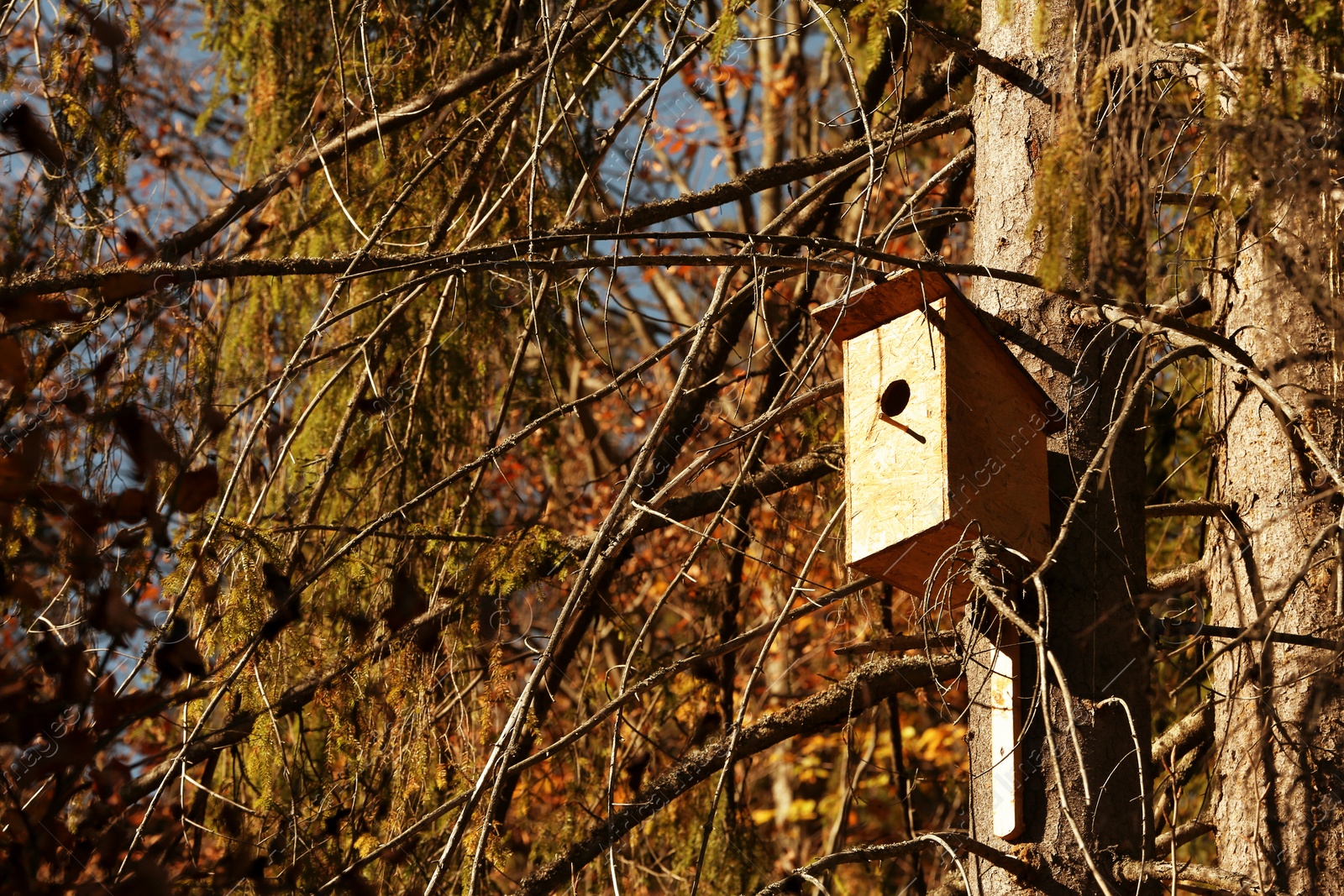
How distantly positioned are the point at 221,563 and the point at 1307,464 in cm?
252

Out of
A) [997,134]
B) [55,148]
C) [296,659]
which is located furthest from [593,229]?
[55,148]

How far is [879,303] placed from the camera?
263 centimetres

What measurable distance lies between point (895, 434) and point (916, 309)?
Answer: 257 millimetres

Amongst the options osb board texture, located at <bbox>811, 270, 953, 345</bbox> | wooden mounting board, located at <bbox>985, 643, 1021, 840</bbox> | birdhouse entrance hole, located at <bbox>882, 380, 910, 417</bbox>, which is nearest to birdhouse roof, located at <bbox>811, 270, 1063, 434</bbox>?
osb board texture, located at <bbox>811, 270, 953, 345</bbox>

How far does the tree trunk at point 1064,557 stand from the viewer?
8.03ft

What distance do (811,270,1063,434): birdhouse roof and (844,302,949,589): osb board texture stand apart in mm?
26

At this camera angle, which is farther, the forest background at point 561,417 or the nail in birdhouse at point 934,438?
the nail in birdhouse at point 934,438

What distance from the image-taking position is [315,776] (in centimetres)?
343

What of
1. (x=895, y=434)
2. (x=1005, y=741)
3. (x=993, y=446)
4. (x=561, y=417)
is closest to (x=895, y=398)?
(x=895, y=434)

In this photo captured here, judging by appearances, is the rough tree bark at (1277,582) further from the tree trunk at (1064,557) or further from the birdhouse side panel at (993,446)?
the birdhouse side panel at (993,446)

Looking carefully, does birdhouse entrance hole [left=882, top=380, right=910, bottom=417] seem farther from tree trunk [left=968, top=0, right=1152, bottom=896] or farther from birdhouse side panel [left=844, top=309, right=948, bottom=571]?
tree trunk [left=968, top=0, right=1152, bottom=896]

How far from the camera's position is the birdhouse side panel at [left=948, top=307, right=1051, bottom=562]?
246 cm

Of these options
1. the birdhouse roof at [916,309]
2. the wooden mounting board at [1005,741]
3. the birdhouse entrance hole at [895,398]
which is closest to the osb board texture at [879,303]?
the birdhouse roof at [916,309]

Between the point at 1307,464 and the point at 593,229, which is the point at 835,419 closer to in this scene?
the point at 1307,464
